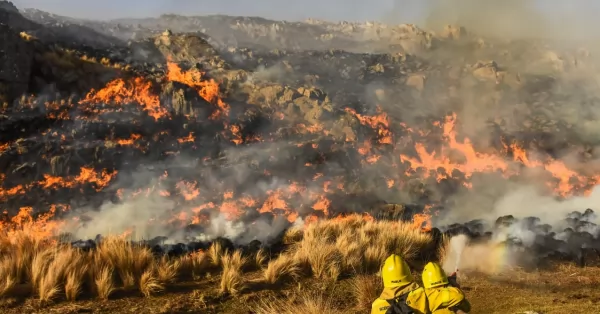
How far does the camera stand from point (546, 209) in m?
14.3

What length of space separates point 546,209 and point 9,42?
58.6 ft

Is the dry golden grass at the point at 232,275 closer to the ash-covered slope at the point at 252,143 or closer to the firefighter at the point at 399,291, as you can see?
the ash-covered slope at the point at 252,143

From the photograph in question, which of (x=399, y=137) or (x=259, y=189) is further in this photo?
(x=399, y=137)

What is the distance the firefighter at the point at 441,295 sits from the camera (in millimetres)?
4012

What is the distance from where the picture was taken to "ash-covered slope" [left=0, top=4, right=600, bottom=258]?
1219 cm

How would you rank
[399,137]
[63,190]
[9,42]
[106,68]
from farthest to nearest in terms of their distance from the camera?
[399,137] → [106,68] → [9,42] → [63,190]

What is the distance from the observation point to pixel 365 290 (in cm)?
723

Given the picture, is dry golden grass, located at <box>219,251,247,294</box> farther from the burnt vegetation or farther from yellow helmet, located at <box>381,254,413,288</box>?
yellow helmet, located at <box>381,254,413,288</box>

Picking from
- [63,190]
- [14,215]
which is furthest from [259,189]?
[14,215]

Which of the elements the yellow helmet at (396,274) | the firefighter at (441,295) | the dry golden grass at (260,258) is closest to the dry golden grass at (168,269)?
the dry golden grass at (260,258)

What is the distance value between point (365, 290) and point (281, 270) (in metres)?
1.63

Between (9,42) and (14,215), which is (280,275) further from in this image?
(9,42)

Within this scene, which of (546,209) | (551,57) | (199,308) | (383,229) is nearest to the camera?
(199,308)

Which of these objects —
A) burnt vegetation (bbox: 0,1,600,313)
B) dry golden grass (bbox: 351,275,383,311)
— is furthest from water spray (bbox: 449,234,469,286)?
dry golden grass (bbox: 351,275,383,311)
